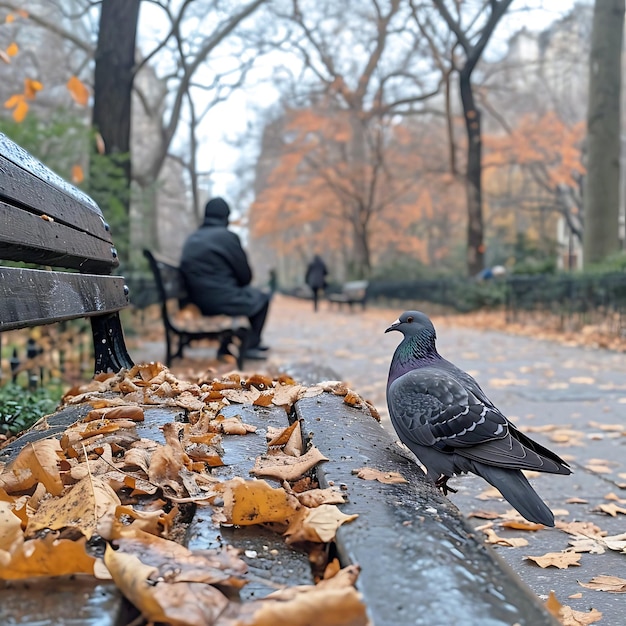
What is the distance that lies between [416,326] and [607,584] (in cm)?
103

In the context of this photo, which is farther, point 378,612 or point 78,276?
point 78,276

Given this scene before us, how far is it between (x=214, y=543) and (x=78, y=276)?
1.63 metres

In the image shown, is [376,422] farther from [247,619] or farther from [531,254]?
[531,254]

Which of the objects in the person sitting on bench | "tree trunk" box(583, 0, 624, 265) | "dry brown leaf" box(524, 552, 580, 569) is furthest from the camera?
"tree trunk" box(583, 0, 624, 265)

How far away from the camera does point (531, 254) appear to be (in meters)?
32.8

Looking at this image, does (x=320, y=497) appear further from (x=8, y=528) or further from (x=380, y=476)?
(x=8, y=528)

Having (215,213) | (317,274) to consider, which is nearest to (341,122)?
(317,274)

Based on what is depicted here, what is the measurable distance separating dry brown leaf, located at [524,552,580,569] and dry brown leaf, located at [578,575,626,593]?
16 cm

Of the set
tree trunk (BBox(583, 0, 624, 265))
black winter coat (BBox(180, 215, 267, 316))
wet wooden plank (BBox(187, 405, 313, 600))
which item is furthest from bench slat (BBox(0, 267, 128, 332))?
tree trunk (BBox(583, 0, 624, 265))

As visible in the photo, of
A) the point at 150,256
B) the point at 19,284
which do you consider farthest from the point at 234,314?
the point at 19,284

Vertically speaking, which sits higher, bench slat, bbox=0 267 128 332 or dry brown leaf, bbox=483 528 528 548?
bench slat, bbox=0 267 128 332

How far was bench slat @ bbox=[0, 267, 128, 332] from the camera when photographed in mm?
1844

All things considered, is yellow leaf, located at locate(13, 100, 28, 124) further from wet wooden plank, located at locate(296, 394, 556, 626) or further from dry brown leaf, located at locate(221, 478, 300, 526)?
dry brown leaf, located at locate(221, 478, 300, 526)

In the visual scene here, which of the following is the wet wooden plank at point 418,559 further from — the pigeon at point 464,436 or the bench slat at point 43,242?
the bench slat at point 43,242
